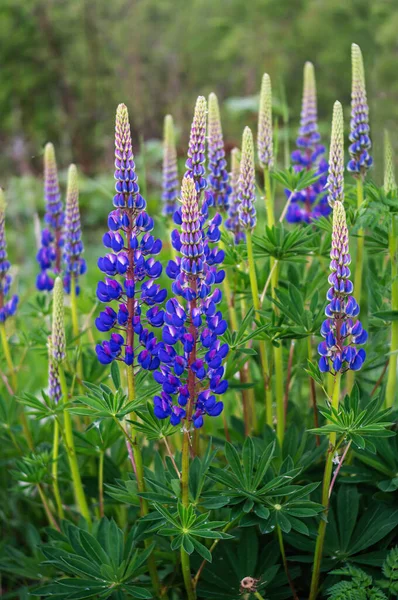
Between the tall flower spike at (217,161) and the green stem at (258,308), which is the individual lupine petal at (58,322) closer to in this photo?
the green stem at (258,308)

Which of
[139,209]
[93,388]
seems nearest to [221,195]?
[139,209]

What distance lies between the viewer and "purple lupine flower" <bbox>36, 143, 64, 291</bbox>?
290 centimetres

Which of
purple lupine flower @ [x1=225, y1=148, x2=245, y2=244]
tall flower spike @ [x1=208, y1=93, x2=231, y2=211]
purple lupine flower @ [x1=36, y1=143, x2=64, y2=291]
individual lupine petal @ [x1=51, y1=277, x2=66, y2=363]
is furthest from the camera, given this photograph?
purple lupine flower @ [x1=36, y1=143, x2=64, y2=291]

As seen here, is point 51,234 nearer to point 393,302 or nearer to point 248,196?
point 248,196

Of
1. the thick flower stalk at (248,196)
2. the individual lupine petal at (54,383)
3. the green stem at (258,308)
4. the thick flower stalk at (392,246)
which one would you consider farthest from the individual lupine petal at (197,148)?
the individual lupine petal at (54,383)

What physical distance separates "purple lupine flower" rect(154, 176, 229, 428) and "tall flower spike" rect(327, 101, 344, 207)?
1.52ft

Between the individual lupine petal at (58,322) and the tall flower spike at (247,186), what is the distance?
597 mm

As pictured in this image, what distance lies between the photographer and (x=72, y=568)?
2039mm

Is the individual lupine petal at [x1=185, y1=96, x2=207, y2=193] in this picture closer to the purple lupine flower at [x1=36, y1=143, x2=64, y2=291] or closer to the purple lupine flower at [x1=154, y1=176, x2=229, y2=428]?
the purple lupine flower at [x1=154, y1=176, x2=229, y2=428]

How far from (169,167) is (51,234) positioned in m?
0.59

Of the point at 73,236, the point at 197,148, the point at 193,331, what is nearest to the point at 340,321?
the point at 193,331

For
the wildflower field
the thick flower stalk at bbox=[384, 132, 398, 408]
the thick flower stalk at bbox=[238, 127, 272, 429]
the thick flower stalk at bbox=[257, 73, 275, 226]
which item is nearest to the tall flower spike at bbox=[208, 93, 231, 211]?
the wildflower field

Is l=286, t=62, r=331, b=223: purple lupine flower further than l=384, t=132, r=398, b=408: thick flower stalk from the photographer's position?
Yes

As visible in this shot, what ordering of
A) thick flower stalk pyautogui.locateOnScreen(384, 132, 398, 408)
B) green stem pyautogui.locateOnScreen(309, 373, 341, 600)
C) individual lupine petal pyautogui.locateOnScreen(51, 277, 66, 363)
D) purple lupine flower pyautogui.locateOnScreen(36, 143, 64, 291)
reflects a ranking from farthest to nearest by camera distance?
purple lupine flower pyautogui.locateOnScreen(36, 143, 64, 291) → thick flower stalk pyautogui.locateOnScreen(384, 132, 398, 408) → individual lupine petal pyautogui.locateOnScreen(51, 277, 66, 363) → green stem pyautogui.locateOnScreen(309, 373, 341, 600)
